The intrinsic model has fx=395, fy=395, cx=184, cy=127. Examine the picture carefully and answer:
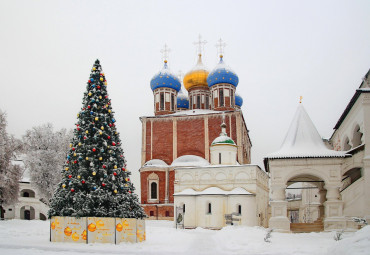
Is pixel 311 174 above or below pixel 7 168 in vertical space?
below

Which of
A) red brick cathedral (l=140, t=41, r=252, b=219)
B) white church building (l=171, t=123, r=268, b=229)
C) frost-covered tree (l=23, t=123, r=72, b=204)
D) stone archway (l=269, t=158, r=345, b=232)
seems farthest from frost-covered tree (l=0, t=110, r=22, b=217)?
stone archway (l=269, t=158, r=345, b=232)

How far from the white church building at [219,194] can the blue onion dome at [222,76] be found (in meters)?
10.4

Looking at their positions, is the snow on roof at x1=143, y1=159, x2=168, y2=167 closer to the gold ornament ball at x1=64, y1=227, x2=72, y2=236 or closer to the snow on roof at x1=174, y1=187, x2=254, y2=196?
the snow on roof at x1=174, y1=187, x2=254, y2=196

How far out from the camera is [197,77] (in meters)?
38.7

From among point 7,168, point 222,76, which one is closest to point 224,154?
point 222,76

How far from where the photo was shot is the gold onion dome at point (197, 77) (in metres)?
38.7

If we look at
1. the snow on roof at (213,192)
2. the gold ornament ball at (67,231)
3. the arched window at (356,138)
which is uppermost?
the arched window at (356,138)

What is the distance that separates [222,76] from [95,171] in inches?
971

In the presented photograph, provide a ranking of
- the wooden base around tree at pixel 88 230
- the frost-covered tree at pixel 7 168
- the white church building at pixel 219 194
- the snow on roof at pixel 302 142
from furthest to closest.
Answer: the white church building at pixel 219 194
the frost-covered tree at pixel 7 168
the snow on roof at pixel 302 142
the wooden base around tree at pixel 88 230

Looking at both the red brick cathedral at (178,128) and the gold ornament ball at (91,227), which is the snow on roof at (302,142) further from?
the red brick cathedral at (178,128)

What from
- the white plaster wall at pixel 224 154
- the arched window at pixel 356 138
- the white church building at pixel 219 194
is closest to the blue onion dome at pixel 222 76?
the white plaster wall at pixel 224 154

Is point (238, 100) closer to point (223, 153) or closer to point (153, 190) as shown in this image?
point (153, 190)

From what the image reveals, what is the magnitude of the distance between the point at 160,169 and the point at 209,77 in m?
9.92

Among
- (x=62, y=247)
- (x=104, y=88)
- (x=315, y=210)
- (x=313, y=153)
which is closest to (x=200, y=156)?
(x=315, y=210)
